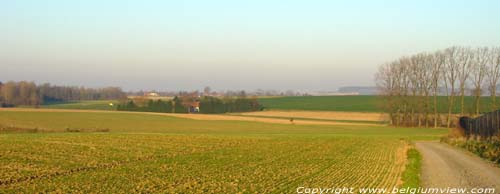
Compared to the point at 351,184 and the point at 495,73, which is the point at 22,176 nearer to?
the point at 351,184

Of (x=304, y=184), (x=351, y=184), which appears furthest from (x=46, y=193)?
(x=351, y=184)

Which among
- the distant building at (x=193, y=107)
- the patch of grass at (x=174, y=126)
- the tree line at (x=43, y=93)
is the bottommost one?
the patch of grass at (x=174, y=126)

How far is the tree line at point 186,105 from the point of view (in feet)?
361

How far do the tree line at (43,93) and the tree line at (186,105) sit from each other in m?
20.1

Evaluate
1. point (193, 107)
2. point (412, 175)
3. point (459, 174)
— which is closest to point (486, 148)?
point (459, 174)

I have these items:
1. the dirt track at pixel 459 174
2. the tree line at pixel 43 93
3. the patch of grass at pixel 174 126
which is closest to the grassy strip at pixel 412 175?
the dirt track at pixel 459 174

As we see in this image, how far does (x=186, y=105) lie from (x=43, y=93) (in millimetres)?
38950

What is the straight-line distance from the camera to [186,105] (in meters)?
113

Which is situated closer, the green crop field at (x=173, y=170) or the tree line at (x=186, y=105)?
the green crop field at (x=173, y=170)

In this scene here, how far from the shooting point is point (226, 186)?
1662 centimetres

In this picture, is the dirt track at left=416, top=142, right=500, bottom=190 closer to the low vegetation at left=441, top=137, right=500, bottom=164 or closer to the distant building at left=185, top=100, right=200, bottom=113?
the low vegetation at left=441, top=137, right=500, bottom=164

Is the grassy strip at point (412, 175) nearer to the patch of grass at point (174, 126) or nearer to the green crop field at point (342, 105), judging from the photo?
the patch of grass at point (174, 126)

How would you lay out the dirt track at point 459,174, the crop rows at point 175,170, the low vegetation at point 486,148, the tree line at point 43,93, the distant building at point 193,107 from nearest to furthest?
1. the crop rows at point 175,170
2. the dirt track at point 459,174
3. the low vegetation at point 486,148
4. the tree line at point 43,93
5. the distant building at point 193,107

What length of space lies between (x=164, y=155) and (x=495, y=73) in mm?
65701
